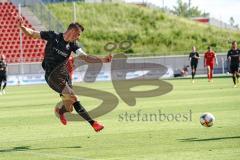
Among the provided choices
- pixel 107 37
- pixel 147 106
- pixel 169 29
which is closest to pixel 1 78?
pixel 147 106

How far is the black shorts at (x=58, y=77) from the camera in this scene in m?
14.8

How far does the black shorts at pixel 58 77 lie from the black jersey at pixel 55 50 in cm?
16

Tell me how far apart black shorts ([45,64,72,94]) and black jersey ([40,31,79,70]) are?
160 millimetres

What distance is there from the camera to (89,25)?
7362cm

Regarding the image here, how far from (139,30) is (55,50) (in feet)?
196

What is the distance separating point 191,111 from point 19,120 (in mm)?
5257

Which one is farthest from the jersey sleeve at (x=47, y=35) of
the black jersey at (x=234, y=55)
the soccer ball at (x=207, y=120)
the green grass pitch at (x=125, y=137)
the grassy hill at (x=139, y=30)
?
the grassy hill at (x=139, y=30)

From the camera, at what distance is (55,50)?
14.5 m

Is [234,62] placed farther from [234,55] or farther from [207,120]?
[207,120]

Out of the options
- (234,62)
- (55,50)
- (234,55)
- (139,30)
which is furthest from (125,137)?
(139,30)

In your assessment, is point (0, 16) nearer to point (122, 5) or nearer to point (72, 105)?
point (122, 5)

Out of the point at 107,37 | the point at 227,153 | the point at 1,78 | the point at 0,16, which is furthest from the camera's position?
the point at 107,37

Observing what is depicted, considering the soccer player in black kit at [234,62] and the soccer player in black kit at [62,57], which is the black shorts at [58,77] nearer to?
the soccer player in black kit at [62,57]

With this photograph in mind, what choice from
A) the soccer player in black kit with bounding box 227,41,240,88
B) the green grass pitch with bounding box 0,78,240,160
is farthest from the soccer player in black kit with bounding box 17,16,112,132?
the soccer player in black kit with bounding box 227,41,240,88
